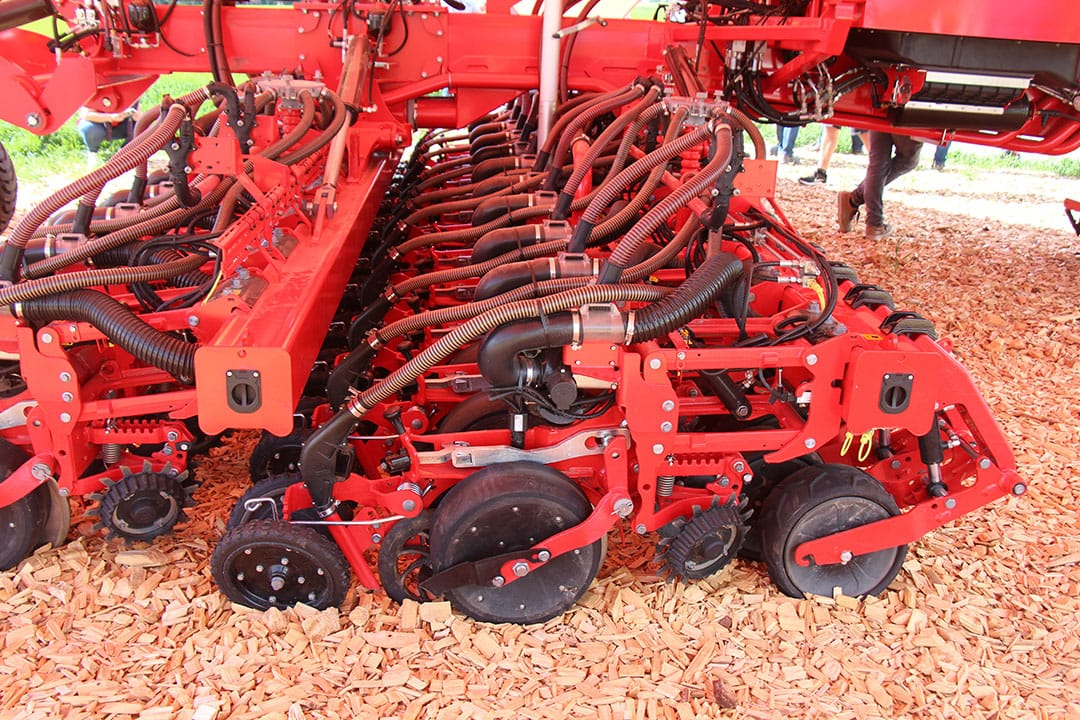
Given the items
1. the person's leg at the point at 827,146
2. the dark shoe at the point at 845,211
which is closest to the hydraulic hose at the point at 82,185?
the dark shoe at the point at 845,211

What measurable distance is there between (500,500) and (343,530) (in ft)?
1.78

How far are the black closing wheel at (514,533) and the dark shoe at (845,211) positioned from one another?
5.76 metres

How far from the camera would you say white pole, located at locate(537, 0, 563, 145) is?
4.76 metres

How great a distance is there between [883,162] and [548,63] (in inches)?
141

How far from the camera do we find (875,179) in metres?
7.34

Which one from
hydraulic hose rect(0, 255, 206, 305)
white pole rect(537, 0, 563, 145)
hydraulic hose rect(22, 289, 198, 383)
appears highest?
white pole rect(537, 0, 563, 145)

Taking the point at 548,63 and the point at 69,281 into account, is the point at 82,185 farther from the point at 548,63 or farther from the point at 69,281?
the point at 548,63

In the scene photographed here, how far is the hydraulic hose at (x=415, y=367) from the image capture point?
260 cm

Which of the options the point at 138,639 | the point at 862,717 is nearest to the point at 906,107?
the point at 862,717

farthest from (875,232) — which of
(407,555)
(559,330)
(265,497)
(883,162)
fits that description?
(265,497)

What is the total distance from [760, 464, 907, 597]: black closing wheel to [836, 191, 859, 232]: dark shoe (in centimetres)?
528

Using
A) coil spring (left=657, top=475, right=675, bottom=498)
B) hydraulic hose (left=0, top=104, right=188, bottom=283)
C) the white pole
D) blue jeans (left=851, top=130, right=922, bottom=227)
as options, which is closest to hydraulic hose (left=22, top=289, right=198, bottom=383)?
hydraulic hose (left=0, top=104, right=188, bottom=283)

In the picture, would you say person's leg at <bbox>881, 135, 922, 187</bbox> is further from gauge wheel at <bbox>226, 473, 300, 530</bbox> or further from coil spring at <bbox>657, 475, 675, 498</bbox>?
gauge wheel at <bbox>226, 473, 300, 530</bbox>

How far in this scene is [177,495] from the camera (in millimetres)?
3100
